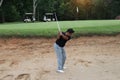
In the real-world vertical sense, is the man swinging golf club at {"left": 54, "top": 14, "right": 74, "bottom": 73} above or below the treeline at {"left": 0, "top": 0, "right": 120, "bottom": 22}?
above

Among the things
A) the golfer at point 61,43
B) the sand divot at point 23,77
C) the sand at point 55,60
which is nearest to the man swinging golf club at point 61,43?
the golfer at point 61,43

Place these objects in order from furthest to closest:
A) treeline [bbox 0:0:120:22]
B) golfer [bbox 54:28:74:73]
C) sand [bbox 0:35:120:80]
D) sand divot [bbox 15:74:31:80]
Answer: treeline [bbox 0:0:120:22], sand [bbox 0:35:120:80], sand divot [bbox 15:74:31:80], golfer [bbox 54:28:74:73]

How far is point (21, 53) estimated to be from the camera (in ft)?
62.0

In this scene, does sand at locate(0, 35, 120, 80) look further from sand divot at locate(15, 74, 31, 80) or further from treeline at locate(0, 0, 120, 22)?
treeline at locate(0, 0, 120, 22)

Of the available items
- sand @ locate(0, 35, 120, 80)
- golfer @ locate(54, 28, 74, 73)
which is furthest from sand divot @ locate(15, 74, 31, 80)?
golfer @ locate(54, 28, 74, 73)

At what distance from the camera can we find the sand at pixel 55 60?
14.8 meters

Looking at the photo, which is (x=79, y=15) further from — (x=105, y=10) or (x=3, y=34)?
(x=3, y=34)

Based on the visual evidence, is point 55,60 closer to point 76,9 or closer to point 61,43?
point 61,43

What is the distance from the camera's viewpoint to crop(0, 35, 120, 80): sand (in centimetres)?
1479

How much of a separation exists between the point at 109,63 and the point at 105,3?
55346mm

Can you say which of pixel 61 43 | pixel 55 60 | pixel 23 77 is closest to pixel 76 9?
pixel 55 60

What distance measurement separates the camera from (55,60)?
17531 mm

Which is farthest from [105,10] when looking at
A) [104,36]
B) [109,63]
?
[109,63]

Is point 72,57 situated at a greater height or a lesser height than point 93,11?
greater
